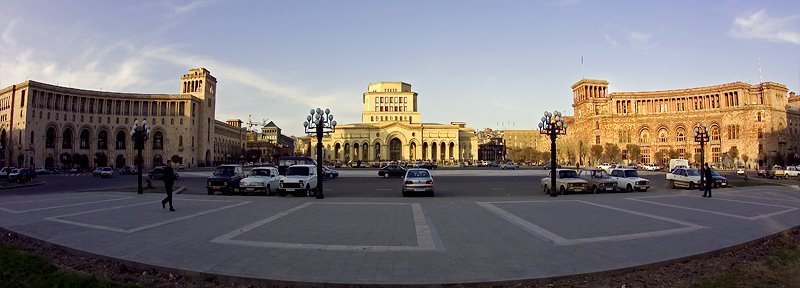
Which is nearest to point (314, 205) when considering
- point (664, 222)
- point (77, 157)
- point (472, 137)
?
point (664, 222)

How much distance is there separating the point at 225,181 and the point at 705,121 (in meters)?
131

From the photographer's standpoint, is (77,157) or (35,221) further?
(77,157)

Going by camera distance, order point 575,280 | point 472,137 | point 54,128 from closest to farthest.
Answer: point 575,280, point 54,128, point 472,137

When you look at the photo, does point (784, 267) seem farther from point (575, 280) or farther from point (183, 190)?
point (183, 190)

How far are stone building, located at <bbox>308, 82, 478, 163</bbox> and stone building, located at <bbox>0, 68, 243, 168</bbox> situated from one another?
4171 centimetres

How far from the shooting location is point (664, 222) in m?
12.5

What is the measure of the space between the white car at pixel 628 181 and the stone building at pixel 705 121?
94.6m

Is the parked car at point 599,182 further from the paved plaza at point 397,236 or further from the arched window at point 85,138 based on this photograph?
the arched window at point 85,138

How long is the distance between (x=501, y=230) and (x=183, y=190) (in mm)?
23505

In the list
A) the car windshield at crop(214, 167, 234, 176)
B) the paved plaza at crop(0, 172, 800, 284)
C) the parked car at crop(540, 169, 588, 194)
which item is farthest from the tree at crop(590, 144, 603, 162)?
the car windshield at crop(214, 167, 234, 176)

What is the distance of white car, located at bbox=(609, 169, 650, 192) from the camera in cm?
2702

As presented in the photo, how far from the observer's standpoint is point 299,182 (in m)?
23.4

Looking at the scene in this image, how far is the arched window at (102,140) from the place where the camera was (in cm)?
10442

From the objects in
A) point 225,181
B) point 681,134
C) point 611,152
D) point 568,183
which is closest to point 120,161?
point 225,181
